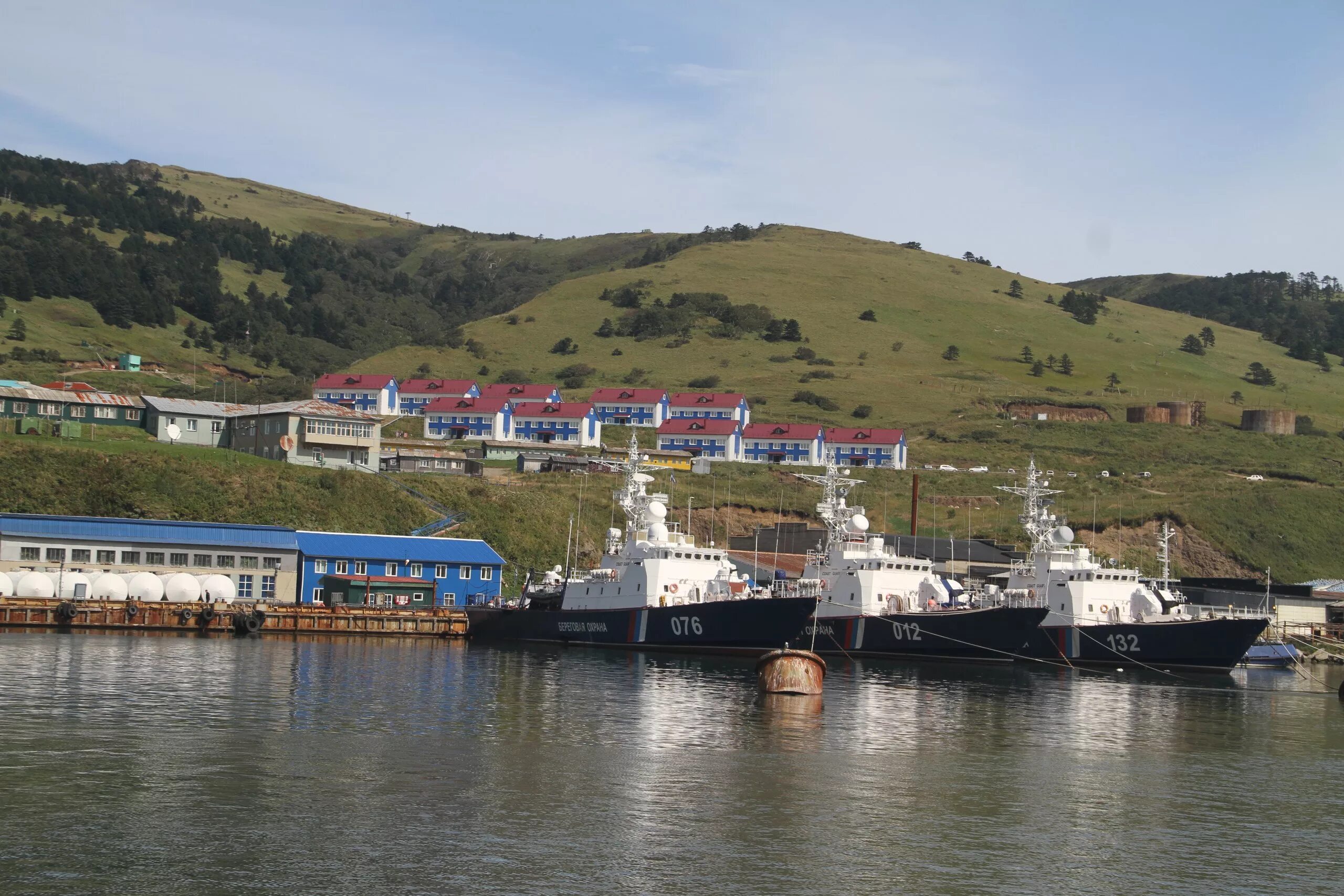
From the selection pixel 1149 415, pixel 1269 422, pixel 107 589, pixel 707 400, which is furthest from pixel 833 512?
pixel 1269 422

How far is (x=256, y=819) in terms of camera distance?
29844 millimetres

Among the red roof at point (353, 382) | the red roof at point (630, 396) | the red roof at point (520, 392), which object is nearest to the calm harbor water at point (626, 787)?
the red roof at point (520, 392)

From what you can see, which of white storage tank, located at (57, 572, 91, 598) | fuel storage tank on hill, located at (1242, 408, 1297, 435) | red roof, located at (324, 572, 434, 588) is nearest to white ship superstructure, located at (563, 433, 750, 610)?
red roof, located at (324, 572, 434, 588)

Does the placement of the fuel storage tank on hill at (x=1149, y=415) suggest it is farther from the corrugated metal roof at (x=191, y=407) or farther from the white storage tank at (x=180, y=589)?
the white storage tank at (x=180, y=589)

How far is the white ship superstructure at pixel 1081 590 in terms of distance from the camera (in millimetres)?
76250

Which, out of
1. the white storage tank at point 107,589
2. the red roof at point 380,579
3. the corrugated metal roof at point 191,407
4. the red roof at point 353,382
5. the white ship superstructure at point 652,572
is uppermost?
the red roof at point 353,382

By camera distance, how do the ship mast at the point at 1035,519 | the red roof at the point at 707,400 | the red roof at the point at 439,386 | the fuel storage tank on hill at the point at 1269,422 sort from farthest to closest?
the fuel storage tank on hill at the point at 1269,422 → the red roof at the point at 439,386 → the red roof at the point at 707,400 → the ship mast at the point at 1035,519

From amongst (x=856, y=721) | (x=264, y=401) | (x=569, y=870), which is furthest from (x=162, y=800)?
(x=264, y=401)

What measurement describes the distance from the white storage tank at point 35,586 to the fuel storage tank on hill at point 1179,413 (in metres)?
132

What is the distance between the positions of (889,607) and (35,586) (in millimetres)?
46784

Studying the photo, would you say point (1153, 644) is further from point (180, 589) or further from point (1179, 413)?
point (1179, 413)

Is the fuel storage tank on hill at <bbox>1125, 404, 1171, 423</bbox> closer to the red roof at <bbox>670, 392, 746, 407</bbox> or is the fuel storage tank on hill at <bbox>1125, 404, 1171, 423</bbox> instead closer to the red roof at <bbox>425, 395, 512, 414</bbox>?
the red roof at <bbox>670, 392, 746, 407</bbox>

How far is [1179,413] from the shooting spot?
168250 mm

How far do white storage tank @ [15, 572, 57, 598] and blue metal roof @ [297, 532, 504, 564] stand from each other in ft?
45.9
